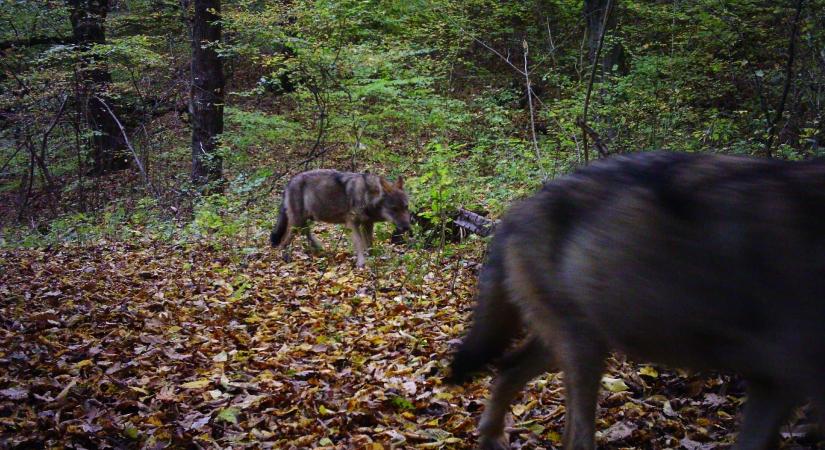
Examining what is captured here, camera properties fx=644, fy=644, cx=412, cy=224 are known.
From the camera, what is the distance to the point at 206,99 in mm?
15742

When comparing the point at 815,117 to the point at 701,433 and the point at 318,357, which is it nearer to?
the point at 701,433

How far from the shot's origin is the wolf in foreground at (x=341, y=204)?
1026 cm

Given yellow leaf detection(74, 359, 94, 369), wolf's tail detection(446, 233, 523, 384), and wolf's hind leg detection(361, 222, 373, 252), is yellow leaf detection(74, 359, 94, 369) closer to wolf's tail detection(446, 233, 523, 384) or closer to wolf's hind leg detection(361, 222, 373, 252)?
wolf's tail detection(446, 233, 523, 384)

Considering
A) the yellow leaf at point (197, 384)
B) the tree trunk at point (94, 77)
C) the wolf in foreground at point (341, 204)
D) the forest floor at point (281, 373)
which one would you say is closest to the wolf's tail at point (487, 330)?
the forest floor at point (281, 373)

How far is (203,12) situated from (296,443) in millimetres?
13381

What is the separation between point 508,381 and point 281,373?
2.32m

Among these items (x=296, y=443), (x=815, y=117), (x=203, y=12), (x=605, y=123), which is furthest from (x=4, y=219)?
(x=815, y=117)

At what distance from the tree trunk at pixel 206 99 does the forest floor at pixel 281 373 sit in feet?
23.8

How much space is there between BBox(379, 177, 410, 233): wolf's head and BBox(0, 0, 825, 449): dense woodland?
18.3 inches

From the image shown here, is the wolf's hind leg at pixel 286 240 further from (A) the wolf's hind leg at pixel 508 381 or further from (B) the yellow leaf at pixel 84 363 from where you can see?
(A) the wolf's hind leg at pixel 508 381

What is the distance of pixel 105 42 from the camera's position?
17.9 m

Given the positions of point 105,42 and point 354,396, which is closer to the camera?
point 354,396

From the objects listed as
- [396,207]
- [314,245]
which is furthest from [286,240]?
[396,207]

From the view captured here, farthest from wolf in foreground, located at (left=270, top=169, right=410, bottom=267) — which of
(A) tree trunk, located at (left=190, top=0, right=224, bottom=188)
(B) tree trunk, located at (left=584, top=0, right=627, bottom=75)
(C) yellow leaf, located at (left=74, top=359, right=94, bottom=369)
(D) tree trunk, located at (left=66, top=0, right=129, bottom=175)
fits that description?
(D) tree trunk, located at (left=66, top=0, right=129, bottom=175)
